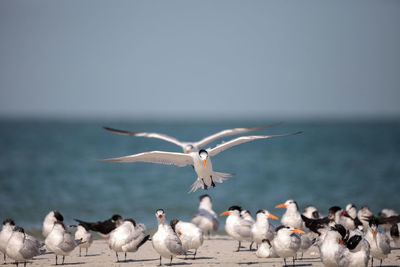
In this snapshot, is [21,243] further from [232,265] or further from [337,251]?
[337,251]

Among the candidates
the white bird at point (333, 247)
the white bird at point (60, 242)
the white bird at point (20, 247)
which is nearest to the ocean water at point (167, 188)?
the white bird at point (60, 242)

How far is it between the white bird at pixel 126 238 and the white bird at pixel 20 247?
1.25 meters

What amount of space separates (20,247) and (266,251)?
3982 millimetres

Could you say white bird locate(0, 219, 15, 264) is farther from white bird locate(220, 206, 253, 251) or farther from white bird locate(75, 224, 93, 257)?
white bird locate(220, 206, 253, 251)

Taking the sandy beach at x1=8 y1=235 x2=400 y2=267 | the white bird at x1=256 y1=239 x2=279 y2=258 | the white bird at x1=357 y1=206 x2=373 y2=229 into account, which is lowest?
the sandy beach at x1=8 y1=235 x2=400 y2=267

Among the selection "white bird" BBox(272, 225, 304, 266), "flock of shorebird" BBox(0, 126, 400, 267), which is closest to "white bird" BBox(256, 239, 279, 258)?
"flock of shorebird" BBox(0, 126, 400, 267)

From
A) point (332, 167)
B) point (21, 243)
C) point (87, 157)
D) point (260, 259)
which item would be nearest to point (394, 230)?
point (260, 259)

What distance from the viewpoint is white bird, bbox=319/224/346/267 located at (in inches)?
354

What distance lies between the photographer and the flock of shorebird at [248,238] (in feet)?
30.0

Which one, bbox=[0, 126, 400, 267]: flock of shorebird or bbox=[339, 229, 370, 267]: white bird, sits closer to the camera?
bbox=[339, 229, 370, 267]: white bird

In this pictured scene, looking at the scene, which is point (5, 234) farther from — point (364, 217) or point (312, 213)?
point (364, 217)

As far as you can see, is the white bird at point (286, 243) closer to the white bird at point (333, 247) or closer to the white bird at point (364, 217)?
the white bird at point (333, 247)

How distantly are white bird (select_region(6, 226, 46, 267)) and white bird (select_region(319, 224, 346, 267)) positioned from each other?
4.41 m

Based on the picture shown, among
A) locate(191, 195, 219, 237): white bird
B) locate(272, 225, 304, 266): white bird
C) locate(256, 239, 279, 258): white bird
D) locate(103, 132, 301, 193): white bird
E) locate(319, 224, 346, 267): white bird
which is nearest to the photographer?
locate(319, 224, 346, 267): white bird
